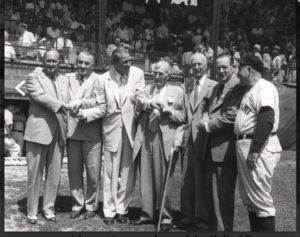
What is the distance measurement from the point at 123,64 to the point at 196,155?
4.59 feet

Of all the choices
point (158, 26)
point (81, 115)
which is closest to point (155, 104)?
point (81, 115)

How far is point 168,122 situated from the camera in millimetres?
5480

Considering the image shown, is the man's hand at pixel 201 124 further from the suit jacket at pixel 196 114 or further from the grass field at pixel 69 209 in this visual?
the grass field at pixel 69 209

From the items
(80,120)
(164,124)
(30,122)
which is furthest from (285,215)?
(30,122)

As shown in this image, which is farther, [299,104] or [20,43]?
[20,43]

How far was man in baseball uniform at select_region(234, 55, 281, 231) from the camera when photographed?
15.4 feet

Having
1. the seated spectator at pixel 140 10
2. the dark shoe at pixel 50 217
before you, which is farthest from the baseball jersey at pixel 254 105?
the seated spectator at pixel 140 10

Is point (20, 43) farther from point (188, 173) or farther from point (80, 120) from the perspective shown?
point (188, 173)

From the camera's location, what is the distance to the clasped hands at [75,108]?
5.39m

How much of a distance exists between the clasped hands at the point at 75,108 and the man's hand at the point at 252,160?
2.00m

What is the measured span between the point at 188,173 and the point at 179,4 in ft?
45.8

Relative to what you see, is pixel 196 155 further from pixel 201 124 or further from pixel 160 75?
pixel 160 75

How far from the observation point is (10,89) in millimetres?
11078

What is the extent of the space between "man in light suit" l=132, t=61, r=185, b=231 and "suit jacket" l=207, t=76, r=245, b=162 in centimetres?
49
